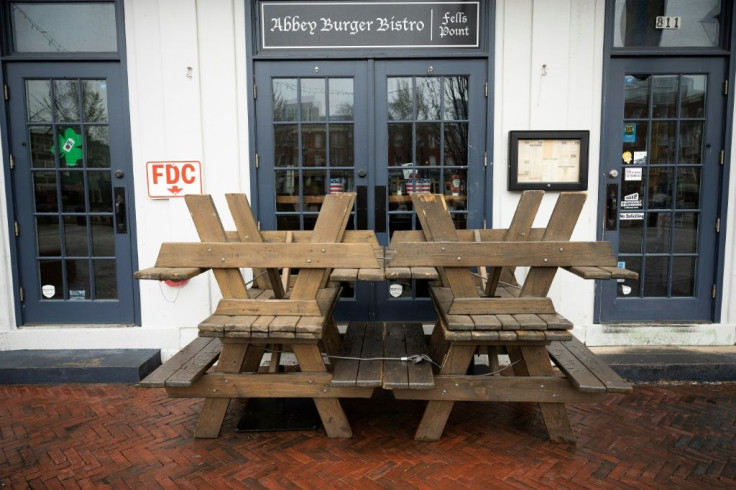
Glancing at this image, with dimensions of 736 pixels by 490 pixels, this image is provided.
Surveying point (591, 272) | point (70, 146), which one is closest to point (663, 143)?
point (591, 272)

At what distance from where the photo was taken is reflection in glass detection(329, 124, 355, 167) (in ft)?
15.9

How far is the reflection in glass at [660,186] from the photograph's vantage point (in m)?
4.90

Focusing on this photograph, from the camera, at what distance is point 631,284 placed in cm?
503

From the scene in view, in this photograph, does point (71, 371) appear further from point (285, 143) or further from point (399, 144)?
point (399, 144)

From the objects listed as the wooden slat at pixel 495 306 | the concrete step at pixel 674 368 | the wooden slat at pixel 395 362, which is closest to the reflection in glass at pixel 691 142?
the concrete step at pixel 674 368

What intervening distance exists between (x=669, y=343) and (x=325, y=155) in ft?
12.3

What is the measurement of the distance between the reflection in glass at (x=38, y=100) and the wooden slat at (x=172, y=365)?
278cm

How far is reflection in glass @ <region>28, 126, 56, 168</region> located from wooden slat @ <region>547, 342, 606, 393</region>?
4.74 meters

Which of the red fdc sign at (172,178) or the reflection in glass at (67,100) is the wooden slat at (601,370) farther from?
the reflection in glass at (67,100)

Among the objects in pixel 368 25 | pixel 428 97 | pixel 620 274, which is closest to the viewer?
pixel 620 274

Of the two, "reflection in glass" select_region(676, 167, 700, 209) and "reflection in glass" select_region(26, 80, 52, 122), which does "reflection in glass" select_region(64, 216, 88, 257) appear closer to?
"reflection in glass" select_region(26, 80, 52, 122)

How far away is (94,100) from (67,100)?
253 mm

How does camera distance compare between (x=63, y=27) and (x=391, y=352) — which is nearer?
(x=391, y=352)

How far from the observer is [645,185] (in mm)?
4898
